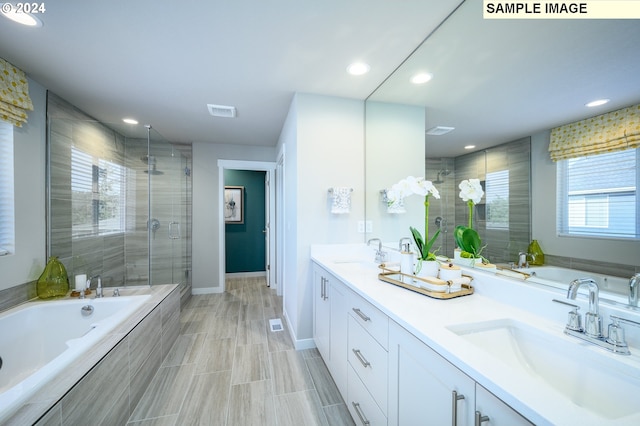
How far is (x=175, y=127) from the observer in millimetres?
3383

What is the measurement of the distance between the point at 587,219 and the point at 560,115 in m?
0.43

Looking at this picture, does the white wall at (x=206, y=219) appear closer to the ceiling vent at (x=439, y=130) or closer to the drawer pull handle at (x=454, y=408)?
the ceiling vent at (x=439, y=130)

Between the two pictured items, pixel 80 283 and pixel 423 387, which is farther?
pixel 80 283

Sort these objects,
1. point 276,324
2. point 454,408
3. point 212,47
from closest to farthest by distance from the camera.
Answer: point 454,408 → point 212,47 → point 276,324

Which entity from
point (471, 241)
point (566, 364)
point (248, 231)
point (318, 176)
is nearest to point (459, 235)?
point (471, 241)

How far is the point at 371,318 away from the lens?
1.28m

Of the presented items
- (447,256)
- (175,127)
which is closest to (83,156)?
(175,127)

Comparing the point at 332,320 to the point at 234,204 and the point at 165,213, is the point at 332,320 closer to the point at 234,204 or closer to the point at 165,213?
the point at 165,213

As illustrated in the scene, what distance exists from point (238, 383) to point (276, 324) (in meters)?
1.04

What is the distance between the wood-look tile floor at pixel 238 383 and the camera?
1.61 m

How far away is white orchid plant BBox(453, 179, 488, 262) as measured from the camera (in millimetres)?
1399

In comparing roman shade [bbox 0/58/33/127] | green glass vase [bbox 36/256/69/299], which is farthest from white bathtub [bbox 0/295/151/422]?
roman shade [bbox 0/58/33/127]

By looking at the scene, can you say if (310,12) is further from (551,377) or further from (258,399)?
(258,399)

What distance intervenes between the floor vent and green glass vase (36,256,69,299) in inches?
74.3
